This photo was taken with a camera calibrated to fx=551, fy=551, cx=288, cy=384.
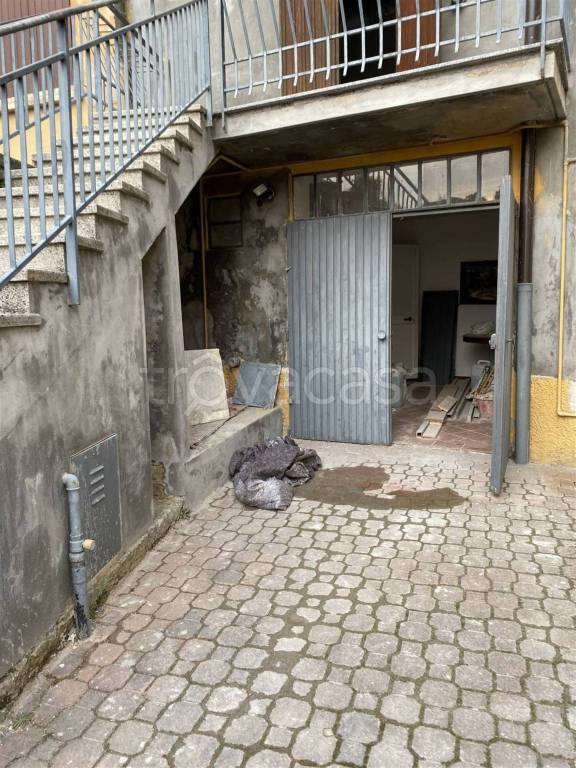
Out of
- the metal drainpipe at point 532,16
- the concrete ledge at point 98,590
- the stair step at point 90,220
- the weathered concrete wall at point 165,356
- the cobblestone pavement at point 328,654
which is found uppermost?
the metal drainpipe at point 532,16

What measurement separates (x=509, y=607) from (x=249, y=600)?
151 centimetres

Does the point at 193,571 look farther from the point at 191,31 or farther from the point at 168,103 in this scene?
the point at 191,31

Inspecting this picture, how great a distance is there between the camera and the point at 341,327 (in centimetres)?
640

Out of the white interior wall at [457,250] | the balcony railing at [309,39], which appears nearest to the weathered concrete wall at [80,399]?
the balcony railing at [309,39]

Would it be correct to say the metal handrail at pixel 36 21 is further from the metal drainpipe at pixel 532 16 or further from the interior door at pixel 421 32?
the metal drainpipe at pixel 532 16

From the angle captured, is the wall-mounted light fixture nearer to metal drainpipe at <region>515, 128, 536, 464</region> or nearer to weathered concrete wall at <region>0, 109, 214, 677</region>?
weathered concrete wall at <region>0, 109, 214, 677</region>

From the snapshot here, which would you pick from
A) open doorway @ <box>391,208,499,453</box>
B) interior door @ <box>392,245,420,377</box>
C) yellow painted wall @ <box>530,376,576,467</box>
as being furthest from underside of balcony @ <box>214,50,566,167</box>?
interior door @ <box>392,245,420,377</box>

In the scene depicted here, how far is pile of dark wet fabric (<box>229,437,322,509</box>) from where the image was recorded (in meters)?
4.75

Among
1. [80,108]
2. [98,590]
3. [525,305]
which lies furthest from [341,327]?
[98,590]

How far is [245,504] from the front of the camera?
478 centimetres

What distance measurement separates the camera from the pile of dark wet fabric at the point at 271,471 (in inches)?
187

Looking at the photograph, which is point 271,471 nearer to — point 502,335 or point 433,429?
point 502,335

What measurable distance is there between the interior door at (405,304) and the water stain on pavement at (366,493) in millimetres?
5386

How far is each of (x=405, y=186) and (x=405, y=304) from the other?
15.6ft
